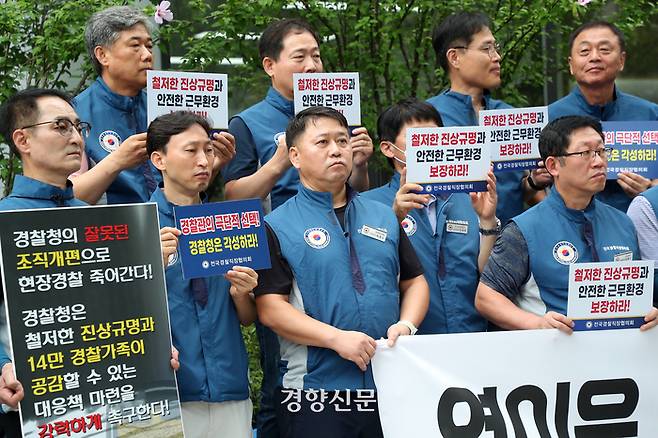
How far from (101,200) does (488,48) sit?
7.70 ft

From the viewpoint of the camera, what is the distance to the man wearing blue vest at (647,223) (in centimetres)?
547

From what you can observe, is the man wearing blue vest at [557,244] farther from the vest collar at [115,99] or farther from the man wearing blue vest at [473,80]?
the vest collar at [115,99]

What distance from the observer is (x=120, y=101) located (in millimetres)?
5680

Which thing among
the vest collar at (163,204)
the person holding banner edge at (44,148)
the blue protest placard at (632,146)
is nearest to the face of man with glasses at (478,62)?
the blue protest placard at (632,146)

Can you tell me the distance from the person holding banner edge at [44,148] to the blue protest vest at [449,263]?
1.39 metres

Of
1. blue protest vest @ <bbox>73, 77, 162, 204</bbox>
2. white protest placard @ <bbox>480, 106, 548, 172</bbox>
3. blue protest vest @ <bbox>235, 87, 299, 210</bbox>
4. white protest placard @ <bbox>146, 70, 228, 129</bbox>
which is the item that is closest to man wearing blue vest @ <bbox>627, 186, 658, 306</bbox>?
white protest placard @ <bbox>480, 106, 548, 172</bbox>

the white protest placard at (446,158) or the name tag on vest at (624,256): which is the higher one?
the white protest placard at (446,158)

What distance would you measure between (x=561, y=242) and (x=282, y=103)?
1649 millimetres

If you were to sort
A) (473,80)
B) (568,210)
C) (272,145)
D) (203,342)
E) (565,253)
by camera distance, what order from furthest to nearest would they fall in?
(473,80) < (272,145) < (568,210) < (565,253) < (203,342)

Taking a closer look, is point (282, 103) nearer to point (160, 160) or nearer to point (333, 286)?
point (160, 160)

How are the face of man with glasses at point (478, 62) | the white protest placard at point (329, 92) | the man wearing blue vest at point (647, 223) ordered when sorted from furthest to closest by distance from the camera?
the face of man with glasses at point (478, 62) → the white protest placard at point (329, 92) → the man wearing blue vest at point (647, 223)

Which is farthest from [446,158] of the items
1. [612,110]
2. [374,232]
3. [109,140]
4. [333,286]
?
[109,140]

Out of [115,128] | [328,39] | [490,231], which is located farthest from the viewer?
[328,39]

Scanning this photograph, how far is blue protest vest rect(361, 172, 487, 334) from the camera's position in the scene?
5484 millimetres
